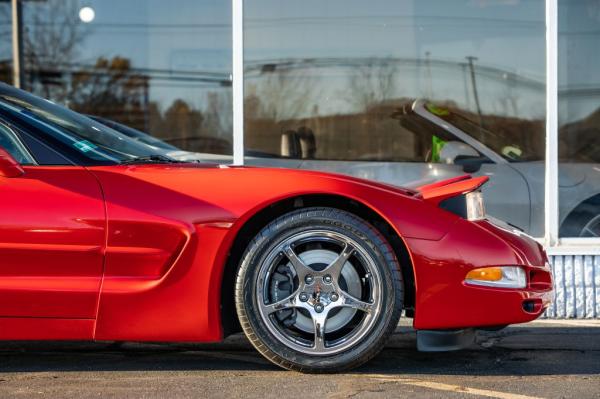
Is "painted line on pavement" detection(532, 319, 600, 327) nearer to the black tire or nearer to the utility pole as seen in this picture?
the utility pole

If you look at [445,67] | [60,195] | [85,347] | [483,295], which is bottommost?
[85,347]

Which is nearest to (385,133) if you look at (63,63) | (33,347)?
(63,63)

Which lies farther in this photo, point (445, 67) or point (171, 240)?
point (445, 67)

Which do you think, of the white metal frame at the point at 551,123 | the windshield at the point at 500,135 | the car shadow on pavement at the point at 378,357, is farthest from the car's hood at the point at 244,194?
the windshield at the point at 500,135

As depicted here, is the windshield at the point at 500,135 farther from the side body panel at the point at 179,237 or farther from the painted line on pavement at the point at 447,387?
the painted line on pavement at the point at 447,387

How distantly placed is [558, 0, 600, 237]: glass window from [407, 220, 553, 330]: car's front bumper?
284 centimetres

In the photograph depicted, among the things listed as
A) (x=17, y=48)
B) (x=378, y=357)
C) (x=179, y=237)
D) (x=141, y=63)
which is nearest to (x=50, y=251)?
(x=179, y=237)

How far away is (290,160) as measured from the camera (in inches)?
290

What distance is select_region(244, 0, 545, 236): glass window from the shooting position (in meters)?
7.25

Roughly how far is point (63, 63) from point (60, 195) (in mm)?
4181

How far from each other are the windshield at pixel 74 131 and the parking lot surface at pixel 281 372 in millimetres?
962

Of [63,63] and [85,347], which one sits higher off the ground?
[63,63]

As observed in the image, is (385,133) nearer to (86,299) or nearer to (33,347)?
(33,347)

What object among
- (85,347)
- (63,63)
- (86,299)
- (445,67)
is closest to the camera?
(86,299)
